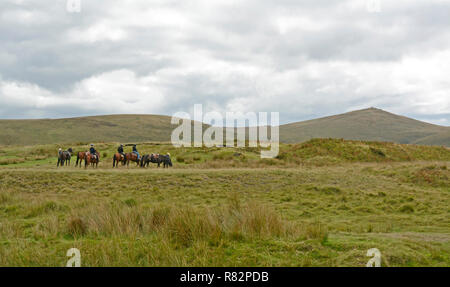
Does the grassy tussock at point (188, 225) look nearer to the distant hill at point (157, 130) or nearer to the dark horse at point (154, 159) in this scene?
the dark horse at point (154, 159)

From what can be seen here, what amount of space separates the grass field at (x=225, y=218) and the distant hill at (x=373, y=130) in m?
127

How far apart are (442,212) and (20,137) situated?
125 meters

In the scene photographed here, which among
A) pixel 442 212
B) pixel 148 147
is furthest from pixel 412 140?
pixel 442 212

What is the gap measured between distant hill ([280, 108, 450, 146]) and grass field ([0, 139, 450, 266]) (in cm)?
12721

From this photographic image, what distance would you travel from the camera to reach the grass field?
234 inches

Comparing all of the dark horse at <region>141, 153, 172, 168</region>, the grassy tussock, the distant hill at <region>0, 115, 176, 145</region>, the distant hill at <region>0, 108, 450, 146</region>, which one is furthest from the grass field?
the distant hill at <region>0, 108, 450, 146</region>

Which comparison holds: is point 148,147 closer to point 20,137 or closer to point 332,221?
point 332,221

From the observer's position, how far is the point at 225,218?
8109mm

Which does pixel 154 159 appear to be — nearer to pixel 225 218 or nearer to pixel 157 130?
pixel 225 218

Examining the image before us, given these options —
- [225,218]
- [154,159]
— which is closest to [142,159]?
[154,159]

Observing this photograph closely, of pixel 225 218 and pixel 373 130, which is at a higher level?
pixel 373 130

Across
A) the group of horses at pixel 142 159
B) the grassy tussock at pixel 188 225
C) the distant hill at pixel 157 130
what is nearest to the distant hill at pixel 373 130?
the distant hill at pixel 157 130

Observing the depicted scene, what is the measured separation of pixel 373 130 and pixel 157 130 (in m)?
103

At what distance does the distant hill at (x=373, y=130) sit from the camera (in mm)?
145875
